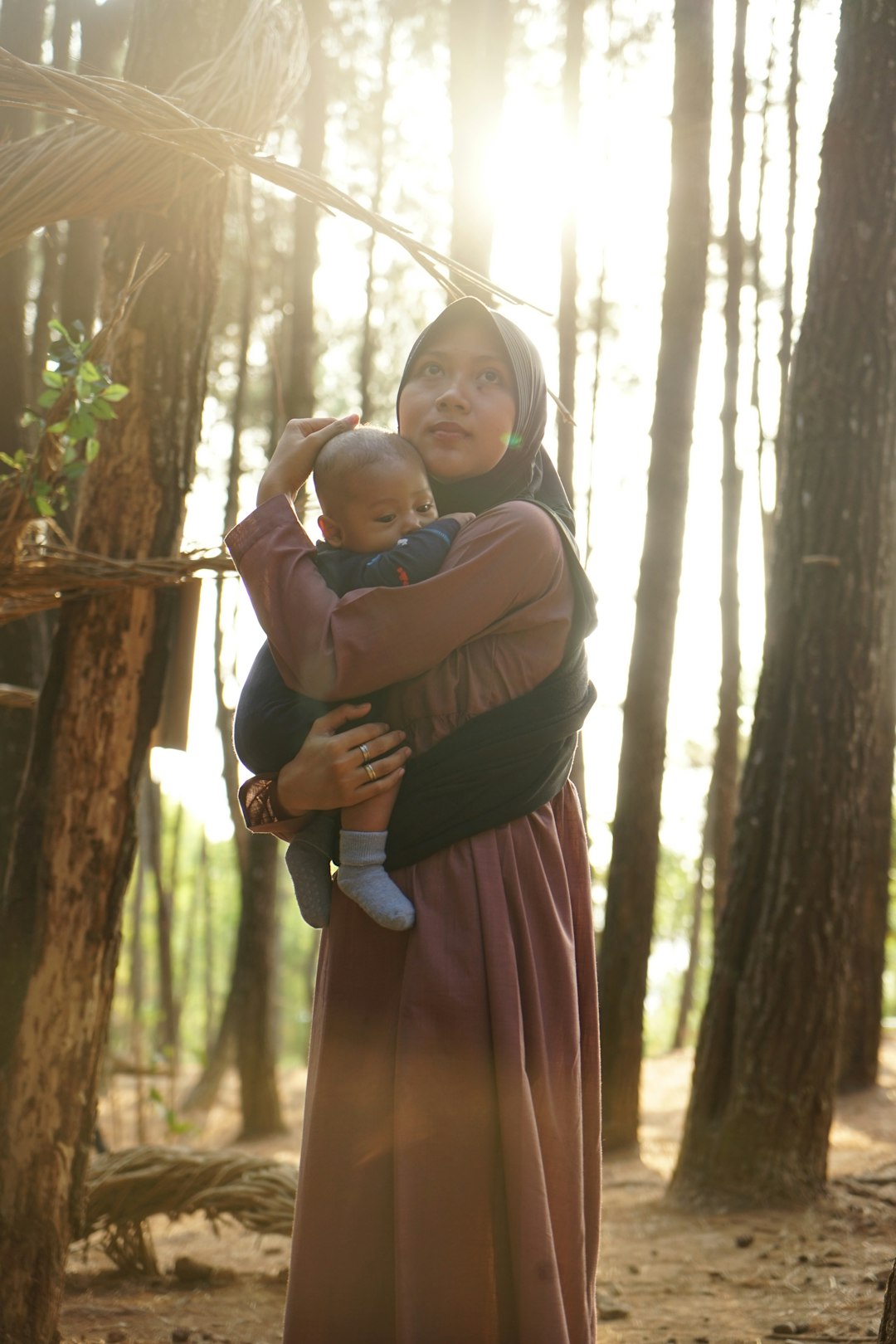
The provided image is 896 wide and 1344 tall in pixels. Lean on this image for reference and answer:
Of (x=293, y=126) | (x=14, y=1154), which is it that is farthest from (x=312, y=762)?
(x=293, y=126)

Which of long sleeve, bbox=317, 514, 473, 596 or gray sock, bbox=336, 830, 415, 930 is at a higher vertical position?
long sleeve, bbox=317, 514, 473, 596

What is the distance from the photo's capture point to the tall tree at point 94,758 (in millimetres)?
3002

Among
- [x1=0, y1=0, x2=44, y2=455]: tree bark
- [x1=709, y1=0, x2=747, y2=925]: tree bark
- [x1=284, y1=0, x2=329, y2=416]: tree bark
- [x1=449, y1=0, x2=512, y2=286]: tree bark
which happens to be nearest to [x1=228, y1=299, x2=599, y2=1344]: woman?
[x1=0, y1=0, x2=44, y2=455]: tree bark

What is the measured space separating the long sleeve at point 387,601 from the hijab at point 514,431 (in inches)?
7.9

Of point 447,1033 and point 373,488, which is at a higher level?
point 373,488

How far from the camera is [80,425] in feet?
8.93

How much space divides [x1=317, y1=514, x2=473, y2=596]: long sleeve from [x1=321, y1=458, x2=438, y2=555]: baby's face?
0.09ft

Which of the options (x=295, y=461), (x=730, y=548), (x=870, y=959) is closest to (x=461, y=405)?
(x=295, y=461)

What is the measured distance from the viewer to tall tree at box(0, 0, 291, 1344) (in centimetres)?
300

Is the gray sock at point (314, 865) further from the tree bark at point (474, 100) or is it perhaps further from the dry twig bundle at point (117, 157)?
the tree bark at point (474, 100)

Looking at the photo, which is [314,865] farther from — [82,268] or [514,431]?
[82,268]

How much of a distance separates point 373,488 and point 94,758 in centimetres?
142

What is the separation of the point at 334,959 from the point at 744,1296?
103 inches

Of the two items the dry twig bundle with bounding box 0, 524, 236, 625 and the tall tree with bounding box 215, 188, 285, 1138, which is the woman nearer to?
the dry twig bundle with bounding box 0, 524, 236, 625
